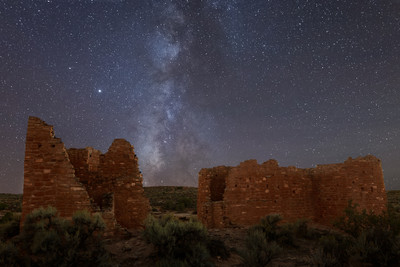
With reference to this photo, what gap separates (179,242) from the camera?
26.8ft

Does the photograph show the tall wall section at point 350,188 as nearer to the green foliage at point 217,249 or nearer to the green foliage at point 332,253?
the green foliage at point 332,253

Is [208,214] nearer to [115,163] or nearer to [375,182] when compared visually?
[115,163]

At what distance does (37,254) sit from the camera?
23.2 ft

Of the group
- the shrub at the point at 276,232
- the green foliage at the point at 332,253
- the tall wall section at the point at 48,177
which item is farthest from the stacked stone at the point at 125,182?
the green foliage at the point at 332,253

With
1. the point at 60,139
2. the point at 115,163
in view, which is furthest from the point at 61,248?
the point at 115,163

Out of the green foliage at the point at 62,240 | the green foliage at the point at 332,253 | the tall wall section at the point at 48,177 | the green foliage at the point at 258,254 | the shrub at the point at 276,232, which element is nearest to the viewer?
the green foliage at the point at 62,240

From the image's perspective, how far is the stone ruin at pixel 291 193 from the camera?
1345 cm

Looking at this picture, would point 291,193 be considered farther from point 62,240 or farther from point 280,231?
point 62,240

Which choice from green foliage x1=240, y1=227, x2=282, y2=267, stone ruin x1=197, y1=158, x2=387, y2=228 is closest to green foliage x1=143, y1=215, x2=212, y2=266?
green foliage x1=240, y1=227, x2=282, y2=267

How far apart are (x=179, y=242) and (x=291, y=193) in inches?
322

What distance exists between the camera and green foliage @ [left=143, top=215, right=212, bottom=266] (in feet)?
24.0

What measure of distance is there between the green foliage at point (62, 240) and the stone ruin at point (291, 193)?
688 centimetres

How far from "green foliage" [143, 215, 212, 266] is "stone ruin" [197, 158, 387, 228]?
501 centimetres

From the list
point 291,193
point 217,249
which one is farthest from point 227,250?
point 291,193
